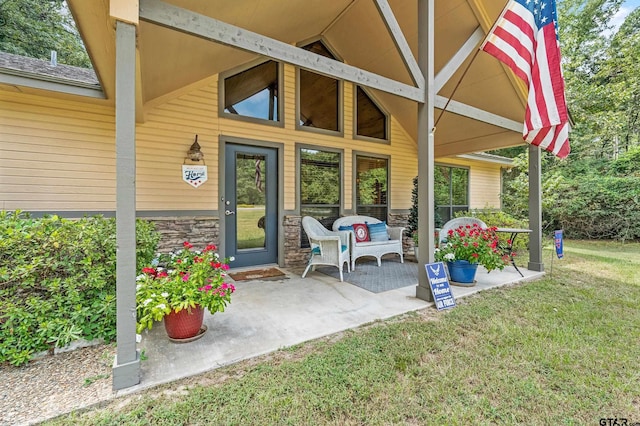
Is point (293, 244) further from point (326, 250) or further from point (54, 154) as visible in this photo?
point (54, 154)

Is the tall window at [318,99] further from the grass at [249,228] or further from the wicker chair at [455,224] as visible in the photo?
the wicker chair at [455,224]

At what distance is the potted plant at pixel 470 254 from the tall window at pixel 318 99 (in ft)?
11.0

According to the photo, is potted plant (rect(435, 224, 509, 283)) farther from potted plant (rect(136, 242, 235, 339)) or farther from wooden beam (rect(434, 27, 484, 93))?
potted plant (rect(136, 242, 235, 339))

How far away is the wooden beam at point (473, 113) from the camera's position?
3.58 m

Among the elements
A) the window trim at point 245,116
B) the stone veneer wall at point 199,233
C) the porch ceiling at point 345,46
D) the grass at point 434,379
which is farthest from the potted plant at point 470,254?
the window trim at point 245,116

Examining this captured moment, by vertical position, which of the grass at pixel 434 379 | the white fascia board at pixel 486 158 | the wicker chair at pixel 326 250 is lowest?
the grass at pixel 434 379

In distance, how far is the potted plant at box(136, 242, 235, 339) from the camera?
2129 millimetres

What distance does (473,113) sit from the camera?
154 inches

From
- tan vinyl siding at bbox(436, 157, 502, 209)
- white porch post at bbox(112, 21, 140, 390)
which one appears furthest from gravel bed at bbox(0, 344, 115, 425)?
tan vinyl siding at bbox(436, 157, 502, 209)

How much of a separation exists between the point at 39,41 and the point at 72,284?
13679 millimetres

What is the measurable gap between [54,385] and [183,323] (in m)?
0.81

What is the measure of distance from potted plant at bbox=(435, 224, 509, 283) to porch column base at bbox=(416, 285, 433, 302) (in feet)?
2.66

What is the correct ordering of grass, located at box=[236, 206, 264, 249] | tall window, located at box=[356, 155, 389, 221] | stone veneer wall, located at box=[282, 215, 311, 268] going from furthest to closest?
tall window, located at box=[356, 155, 389, 221] < stone veneer wall, located at box=[282, 215, 311, 268] < grass, located at box=[236, 206, 264, 249]

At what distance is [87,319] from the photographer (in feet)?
7.43
